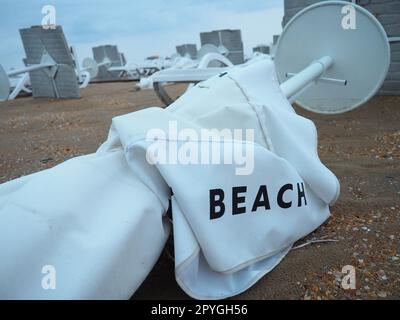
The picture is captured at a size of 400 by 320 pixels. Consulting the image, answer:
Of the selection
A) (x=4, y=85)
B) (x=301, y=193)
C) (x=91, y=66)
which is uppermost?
(x=301, y=193)

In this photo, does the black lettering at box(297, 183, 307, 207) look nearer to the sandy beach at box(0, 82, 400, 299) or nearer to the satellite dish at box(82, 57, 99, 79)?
the sandy beach at box(0, 82, 400, 299)

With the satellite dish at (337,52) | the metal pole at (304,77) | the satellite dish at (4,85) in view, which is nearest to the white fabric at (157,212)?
the metal pole at (304,77)

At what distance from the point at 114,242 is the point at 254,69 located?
826mm

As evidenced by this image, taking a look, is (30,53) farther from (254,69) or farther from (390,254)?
(390,254)

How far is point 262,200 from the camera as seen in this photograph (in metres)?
0.96

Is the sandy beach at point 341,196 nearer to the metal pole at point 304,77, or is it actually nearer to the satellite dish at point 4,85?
the metal pole at point 304,77

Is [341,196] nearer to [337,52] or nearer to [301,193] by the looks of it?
[301,193]

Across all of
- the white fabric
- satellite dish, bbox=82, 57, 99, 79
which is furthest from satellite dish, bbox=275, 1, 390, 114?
satellite dish, bbox=82, 57, 99, 79

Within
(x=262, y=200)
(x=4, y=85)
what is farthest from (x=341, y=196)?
(x=4, y=85)

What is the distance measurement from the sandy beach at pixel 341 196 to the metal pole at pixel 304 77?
41 centimetres

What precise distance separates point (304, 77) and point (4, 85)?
5.01m
